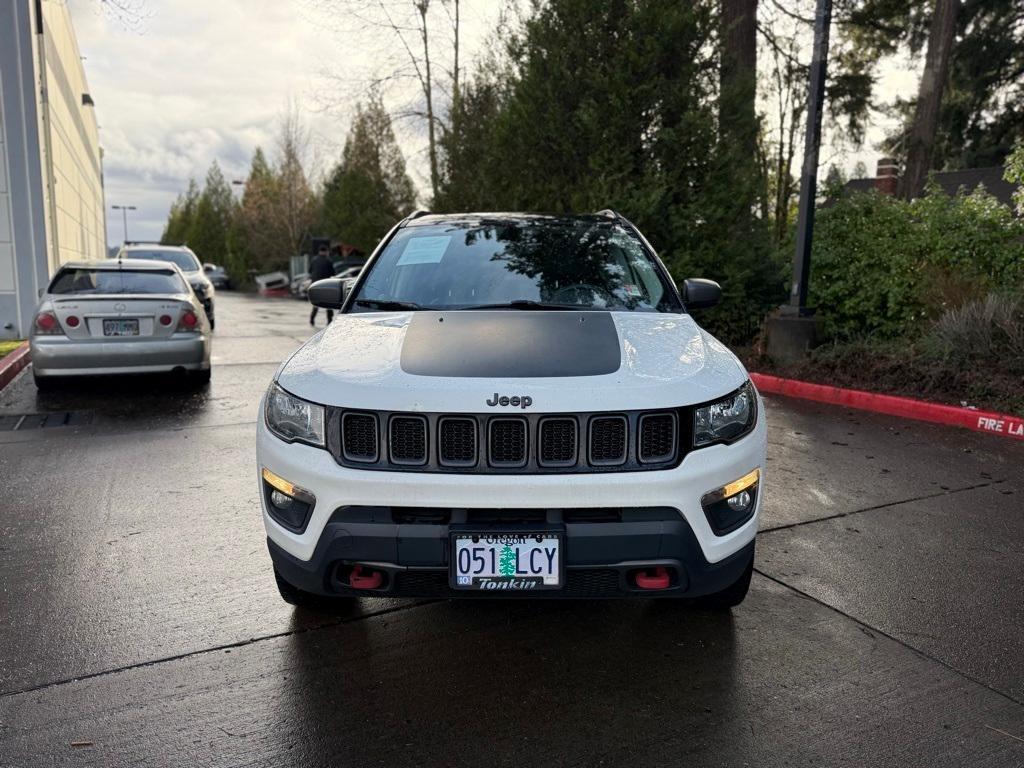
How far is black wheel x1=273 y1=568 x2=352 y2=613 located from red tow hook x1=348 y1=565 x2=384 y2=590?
0.42 m

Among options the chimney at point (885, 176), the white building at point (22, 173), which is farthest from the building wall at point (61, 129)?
the chimney at point (885, 176)

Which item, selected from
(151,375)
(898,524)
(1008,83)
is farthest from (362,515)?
(1008,83)

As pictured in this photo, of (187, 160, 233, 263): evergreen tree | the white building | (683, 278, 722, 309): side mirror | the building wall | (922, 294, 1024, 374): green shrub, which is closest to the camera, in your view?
(683, 278, 722, 309): side mirror

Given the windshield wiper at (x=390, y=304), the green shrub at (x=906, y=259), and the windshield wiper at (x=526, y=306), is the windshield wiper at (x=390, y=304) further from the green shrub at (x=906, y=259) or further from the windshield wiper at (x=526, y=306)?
the green shrub at (x=906, y=259)

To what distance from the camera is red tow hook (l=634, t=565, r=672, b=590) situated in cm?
276

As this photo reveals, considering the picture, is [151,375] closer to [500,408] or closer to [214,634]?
[214,634]

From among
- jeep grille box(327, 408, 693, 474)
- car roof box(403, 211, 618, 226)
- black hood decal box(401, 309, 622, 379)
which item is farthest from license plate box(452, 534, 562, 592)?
car roof box(403, 211, 618, 226)

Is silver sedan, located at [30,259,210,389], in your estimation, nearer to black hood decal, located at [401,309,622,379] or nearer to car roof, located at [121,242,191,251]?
black hood decal, located at [401,309,622,379]

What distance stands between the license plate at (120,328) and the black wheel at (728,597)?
277 inches

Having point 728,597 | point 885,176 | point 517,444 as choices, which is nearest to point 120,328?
point 517,444

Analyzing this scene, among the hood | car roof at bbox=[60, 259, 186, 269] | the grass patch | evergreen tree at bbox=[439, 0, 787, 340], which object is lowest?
the grass patch

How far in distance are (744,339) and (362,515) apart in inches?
388

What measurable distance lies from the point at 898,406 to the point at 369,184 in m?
37.2

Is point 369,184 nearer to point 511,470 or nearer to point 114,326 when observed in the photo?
point 114,326
